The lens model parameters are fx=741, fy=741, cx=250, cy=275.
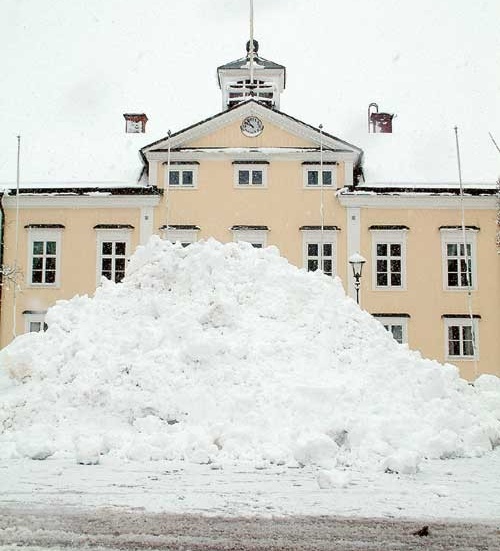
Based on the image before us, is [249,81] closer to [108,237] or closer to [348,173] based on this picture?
[348,173]

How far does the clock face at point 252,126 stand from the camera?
1004 inches

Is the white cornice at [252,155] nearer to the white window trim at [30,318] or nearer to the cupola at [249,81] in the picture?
the cupola at [249,81]

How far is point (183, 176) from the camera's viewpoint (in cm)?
2538

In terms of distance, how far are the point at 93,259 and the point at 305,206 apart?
740 cm

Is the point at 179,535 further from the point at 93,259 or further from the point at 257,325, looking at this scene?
the point at 93,259

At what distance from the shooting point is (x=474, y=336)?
952 inches

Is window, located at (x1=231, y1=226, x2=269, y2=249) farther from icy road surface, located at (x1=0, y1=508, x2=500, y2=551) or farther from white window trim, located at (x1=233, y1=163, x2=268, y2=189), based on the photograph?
icy road surface, located at (x1=0, y1=508, x2=500, y2=551)

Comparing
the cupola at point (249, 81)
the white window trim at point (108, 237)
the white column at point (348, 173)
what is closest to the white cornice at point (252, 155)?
the white column at point (348, 173)

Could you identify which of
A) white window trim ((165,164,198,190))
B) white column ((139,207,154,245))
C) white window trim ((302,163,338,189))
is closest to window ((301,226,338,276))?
white window trim ((302,163,338,189))

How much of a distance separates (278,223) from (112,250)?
5687mm

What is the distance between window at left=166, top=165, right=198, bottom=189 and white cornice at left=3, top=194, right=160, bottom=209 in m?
0.85

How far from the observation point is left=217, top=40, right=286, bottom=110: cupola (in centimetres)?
2834

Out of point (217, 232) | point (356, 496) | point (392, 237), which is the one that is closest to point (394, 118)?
point (392, 237)

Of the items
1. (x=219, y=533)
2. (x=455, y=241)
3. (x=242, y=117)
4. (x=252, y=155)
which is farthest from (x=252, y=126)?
(x=219, y=533)
